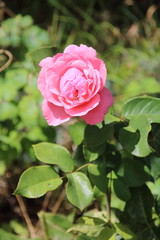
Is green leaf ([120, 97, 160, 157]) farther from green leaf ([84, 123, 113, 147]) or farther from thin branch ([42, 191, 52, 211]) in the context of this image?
thin branch ([42, 191, 52, 211])

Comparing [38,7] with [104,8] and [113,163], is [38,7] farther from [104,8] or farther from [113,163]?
[113,163]

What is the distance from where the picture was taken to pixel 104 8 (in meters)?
2.63

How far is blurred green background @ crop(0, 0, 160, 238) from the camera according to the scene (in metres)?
1.47

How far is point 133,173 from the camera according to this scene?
0.86m

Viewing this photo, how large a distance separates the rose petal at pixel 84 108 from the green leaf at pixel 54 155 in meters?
0.16

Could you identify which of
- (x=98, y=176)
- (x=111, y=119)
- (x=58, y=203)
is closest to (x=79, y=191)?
(x=98, y=176)

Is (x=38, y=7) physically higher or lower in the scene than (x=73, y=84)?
lower

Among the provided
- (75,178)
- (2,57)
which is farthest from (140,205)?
(2,57)

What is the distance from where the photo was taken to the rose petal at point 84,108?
662 mm

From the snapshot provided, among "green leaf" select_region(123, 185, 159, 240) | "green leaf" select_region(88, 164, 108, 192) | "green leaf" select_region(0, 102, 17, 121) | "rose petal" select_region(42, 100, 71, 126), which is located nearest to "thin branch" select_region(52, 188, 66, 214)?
"green leaf" select_region(0, 102, 17, 121)

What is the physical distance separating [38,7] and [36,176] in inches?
78.2

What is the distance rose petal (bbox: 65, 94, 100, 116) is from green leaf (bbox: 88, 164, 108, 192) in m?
0.19

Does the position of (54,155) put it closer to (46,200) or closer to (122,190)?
(122,190)

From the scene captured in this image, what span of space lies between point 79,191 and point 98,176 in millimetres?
55
